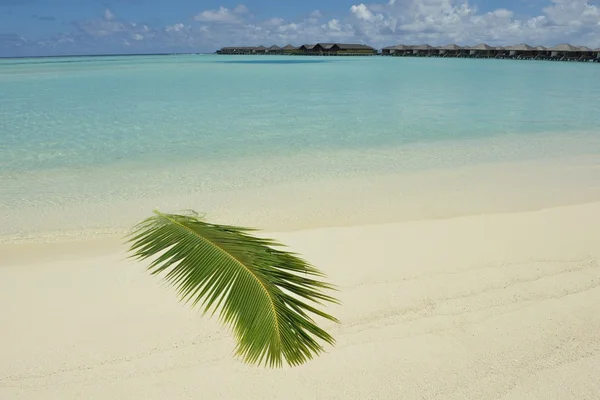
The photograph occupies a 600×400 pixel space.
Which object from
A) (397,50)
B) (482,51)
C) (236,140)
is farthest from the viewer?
(397,50)

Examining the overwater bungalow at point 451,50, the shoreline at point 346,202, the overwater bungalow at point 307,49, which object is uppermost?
the shoreline at point 346,202

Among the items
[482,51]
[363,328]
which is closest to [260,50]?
[482,51]

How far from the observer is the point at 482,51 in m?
78.6

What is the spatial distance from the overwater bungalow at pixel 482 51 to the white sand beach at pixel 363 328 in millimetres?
79790

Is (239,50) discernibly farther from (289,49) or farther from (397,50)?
(397,50)

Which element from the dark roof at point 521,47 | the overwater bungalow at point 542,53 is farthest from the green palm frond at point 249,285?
the dark roof at point 521,47

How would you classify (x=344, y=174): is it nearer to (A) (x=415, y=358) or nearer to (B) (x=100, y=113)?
(A) (x=415, y=358)

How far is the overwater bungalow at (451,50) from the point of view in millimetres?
82025

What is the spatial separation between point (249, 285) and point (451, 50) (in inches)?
3488

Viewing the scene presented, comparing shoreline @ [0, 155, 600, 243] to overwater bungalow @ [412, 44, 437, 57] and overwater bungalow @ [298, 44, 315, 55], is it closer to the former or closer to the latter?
overwater bungalow @ [412, 44, 437, 57]

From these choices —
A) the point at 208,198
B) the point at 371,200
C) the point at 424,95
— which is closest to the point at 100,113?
the point at 208,198

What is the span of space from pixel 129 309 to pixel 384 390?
2.10 metres

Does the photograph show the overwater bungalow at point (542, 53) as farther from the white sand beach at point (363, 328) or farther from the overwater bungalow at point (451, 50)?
the white sand beach at point (363, 328)

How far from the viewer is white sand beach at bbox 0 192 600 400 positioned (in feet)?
9.93
